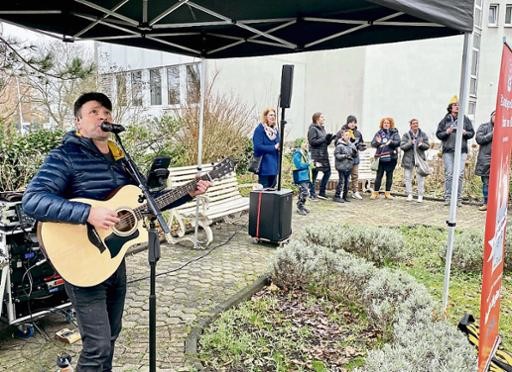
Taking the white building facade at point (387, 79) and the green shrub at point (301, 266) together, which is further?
the white building facade at point (387, 79)

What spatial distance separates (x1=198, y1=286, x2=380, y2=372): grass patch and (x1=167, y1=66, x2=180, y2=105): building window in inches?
463

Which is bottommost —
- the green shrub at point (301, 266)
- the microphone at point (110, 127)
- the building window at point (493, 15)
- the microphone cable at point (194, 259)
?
the microphone cable at point (194, 259)

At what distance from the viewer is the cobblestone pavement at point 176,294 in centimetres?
320

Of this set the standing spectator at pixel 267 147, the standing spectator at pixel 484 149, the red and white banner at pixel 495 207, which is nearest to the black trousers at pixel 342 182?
the standing spectator at pixel 484 149

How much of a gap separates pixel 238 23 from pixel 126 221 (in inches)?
102

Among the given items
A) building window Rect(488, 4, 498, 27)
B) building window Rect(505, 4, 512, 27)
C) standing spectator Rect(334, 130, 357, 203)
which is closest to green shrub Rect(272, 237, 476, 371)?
standing spectator Rect(334, 130, 357, 203)

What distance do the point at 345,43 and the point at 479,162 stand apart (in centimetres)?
497

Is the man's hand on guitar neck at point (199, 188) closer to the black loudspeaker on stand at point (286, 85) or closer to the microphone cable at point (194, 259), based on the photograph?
the microphone cable at point (194, 259)

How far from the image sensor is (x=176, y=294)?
4.38m

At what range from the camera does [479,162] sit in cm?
839

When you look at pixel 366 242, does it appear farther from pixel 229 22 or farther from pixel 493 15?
pixel 493 15

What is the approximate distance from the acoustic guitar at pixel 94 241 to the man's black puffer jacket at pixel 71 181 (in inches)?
2.6

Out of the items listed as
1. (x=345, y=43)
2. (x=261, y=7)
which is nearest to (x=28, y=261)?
(x=261, y=7)

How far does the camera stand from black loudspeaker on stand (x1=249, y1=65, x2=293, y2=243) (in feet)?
19.0
